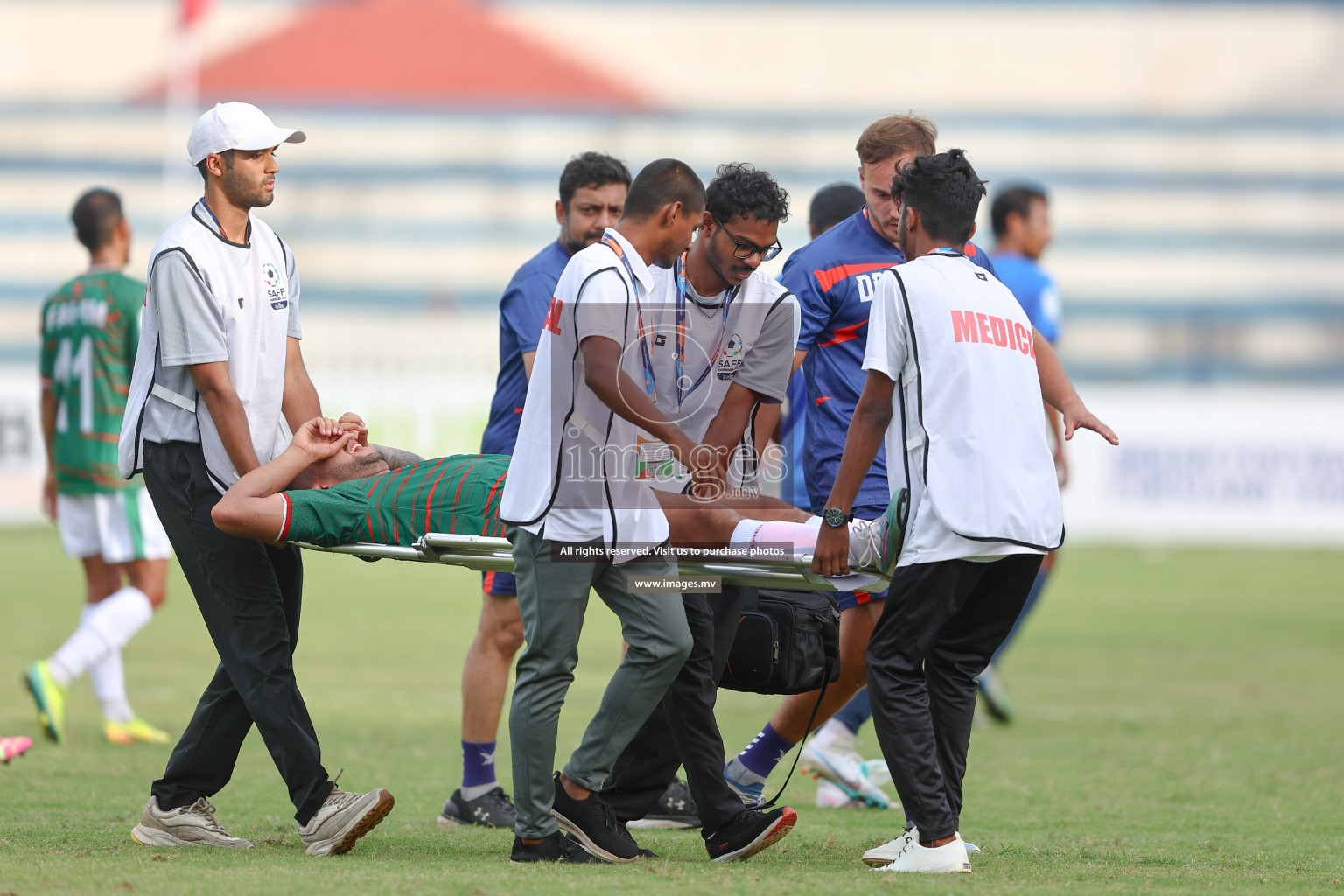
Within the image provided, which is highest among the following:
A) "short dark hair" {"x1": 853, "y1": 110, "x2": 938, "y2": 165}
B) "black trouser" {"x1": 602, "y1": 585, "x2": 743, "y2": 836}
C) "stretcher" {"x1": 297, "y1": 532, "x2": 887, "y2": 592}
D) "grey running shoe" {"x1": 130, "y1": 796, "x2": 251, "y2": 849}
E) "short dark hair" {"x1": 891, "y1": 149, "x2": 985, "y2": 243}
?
"short dark hair" {"x1": 853, "y1": 110, "x2": 938, "y2": 165}

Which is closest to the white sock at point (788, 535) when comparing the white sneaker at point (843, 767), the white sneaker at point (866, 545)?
the white sneaker at point (866, 545)

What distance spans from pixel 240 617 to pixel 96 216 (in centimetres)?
343

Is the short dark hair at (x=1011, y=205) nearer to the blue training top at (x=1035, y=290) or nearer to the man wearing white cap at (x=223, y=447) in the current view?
the blue training top at (x=1035, y=290)

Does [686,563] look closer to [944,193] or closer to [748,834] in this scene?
[748,834]

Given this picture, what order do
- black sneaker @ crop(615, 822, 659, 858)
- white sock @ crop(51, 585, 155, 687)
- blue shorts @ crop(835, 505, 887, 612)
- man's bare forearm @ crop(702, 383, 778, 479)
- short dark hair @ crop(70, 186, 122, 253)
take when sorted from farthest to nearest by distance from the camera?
short dark hair @ crop(70, 186, 122, 253) < white sock @ crop(51, 585, 155, 687) < blue shorts @ crop(835, 505, 887, 612) < man's bare forearm @ crop(702, 383, 778, 479) < black sneaker @ crop(615, 822, 659, 858)

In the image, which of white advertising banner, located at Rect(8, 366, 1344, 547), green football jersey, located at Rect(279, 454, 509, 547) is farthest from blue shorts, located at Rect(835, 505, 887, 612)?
white advertising banner, located at Rect(8, 366, 1344, 547)

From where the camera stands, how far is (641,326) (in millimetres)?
4379

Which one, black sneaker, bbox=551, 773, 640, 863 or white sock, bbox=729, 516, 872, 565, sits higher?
white sock, bbox=729, 516, 872, 565

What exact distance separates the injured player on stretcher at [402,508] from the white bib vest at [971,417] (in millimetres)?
206

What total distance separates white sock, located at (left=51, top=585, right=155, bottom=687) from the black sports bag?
11.6 feet

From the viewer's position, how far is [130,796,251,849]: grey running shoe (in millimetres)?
4586

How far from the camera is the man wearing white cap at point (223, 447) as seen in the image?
4418mm

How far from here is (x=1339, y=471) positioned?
17641 millimetres

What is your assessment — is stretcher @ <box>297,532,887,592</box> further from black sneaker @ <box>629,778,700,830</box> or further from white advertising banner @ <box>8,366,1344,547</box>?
white advertising banner @ <box>8,366,1344,547</box>
